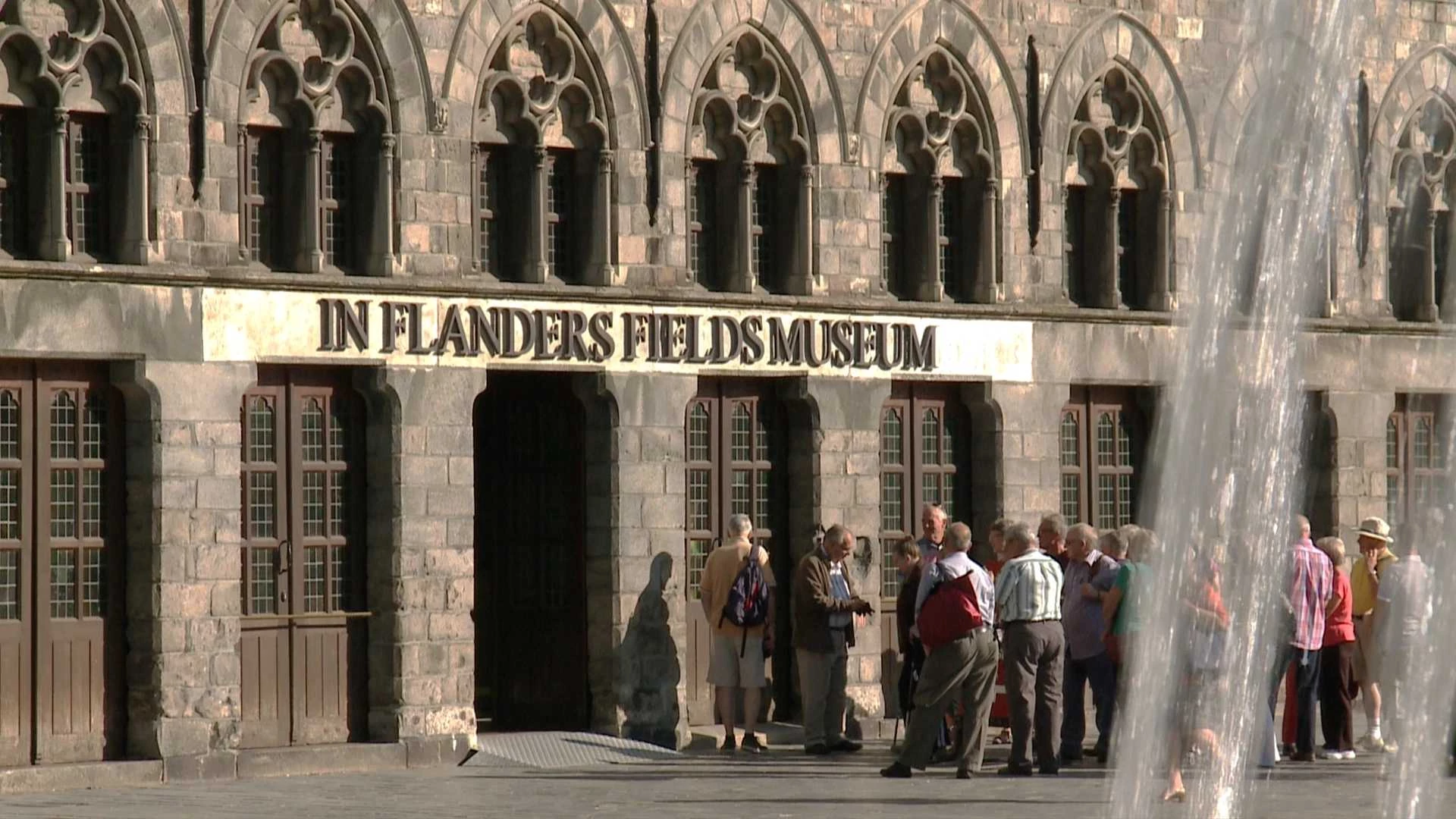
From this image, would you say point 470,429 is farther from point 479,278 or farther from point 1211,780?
point 1211,780

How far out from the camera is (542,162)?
24656 mm

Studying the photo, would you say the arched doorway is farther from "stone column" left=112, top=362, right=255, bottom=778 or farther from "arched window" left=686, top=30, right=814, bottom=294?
"stone column" left=112, top=362, right=255, bottom=778

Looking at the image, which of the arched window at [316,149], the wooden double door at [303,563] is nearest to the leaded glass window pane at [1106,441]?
the wooden double door at [303,563]

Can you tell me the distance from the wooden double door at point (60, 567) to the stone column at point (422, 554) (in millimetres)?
2159

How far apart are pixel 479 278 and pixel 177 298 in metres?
2.74

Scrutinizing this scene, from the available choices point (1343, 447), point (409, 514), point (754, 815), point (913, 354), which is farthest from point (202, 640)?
point (1343, 447)

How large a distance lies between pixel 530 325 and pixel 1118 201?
699 centimetres

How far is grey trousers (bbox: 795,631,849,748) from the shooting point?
23906 mm

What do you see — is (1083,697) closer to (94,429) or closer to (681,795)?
(681,795)

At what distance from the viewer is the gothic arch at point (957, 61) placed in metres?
26.8

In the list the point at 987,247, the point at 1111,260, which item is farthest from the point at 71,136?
the point at 1111,260

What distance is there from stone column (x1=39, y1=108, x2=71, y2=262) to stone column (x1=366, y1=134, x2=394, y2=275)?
2.62 m

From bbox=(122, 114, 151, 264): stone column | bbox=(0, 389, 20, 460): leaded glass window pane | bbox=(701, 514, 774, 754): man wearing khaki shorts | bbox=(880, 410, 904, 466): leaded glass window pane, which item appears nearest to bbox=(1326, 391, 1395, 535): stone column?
bbox=(880, 410, 904, 466): leaded glass window pane

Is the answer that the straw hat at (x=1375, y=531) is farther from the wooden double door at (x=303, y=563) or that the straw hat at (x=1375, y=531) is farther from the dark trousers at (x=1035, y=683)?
the wooden double door at (x=303, y=563)
